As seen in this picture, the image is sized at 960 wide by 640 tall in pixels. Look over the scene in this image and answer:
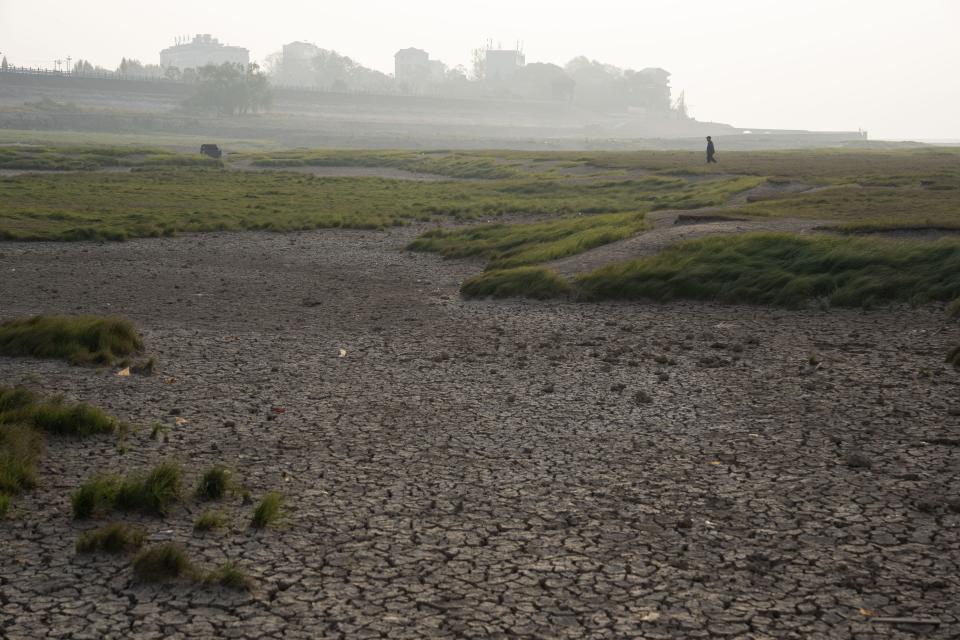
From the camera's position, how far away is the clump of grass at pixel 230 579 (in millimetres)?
6965

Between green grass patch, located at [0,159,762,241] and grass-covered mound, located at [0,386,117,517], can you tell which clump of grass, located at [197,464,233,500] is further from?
green grass patch, located at [0,159,762,241]

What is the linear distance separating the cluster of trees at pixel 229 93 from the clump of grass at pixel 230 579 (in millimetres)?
180556

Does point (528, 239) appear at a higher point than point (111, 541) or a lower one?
higher

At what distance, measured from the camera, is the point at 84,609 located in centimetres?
661

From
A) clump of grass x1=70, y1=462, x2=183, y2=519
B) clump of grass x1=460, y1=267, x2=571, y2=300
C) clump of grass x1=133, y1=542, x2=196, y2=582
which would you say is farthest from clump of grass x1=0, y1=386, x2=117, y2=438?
clump of grass x1=460, y1=267, x2=571, y2=300

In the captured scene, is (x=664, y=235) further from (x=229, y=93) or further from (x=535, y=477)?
(x=229, y=93)

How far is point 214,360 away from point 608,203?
100 feet

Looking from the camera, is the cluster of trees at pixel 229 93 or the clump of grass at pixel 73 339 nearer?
the clump of grass at pixel 73 339

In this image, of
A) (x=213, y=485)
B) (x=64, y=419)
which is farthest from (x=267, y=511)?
(x=64, y=419)

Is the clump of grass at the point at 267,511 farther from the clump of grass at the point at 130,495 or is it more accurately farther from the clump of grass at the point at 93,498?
the clump of grass at the point at 93,498

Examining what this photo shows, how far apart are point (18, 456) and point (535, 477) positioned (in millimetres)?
5019

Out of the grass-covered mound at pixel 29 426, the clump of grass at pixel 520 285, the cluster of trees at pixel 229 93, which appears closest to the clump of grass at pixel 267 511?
the grass-covered mound at pixel 29 426

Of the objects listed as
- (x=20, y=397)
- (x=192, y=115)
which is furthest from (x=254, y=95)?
(x=20, y=397)

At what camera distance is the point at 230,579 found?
698 centimetres
